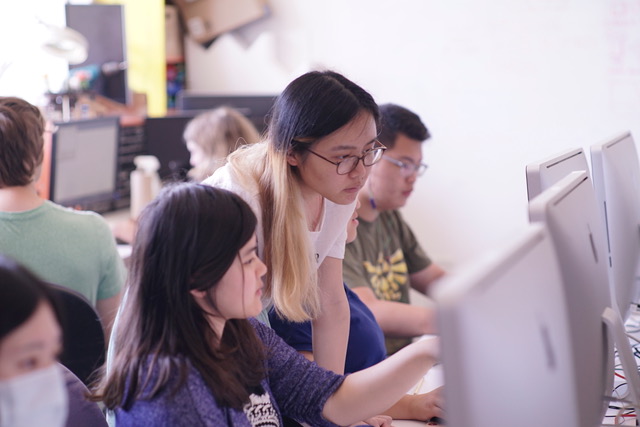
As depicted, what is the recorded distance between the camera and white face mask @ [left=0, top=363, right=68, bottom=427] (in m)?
0.75

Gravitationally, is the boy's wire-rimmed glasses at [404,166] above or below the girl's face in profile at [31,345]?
below

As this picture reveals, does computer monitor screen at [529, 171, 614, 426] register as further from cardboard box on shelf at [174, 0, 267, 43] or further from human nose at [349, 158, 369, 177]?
cardboard box on shelf at [174, 0, 267, 43]

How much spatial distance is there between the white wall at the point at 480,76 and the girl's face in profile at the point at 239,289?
7.31ft

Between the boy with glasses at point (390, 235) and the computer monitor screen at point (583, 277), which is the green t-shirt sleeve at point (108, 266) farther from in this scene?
the computer monitor screen at point (583, 277)

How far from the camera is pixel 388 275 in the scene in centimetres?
229

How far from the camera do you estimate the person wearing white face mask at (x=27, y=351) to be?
762 mm

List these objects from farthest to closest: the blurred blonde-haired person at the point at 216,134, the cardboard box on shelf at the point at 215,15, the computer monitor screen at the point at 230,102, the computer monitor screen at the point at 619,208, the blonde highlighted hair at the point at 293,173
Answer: the cardboard box on shelf at the point at 215,15 < the computer monitor screen at the point at 230,102 < the blurred blonde-haired person at the point at 216,134 < the computer monitor screen at the point at 619,208 < the blonde highlighted hair at the point at 293,173

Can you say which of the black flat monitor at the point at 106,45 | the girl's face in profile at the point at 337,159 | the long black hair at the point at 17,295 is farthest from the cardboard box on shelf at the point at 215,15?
the long black hair at the point at 17,295

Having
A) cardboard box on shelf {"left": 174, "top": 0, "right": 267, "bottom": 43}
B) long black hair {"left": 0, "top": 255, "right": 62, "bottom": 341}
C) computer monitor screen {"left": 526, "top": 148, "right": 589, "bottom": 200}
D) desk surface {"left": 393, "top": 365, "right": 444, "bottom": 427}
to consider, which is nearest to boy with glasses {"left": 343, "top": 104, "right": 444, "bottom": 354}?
desk surface {"left": 393, "top": 365, "right": 444, "bottom": 427}

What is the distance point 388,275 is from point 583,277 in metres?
1.24

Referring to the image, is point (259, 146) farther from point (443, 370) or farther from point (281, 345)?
point (443, 370)

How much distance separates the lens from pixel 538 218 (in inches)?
37.6

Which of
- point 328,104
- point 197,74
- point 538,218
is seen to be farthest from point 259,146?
point 197,74

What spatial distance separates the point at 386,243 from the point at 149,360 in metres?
1.32
